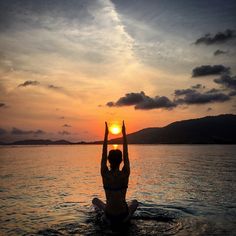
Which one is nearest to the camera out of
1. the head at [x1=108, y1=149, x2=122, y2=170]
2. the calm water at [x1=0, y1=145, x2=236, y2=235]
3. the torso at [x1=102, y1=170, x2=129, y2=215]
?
the head at [x1=108, y1=149, x2=122, y2=170]

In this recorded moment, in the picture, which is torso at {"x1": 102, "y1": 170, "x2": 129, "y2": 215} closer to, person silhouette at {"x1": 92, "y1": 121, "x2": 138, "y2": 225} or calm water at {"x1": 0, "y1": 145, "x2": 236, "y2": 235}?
person silhouette at {"x1": 92, "y1": 121, "x2": 138, "y2": 225}

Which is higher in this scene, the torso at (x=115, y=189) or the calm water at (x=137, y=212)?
the torso at (x=115, y=189)

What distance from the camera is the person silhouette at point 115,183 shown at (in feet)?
35.8

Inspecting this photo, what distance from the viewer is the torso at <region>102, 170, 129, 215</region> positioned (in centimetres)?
1109

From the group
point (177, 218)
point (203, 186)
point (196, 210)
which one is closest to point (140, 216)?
point (177, 218)

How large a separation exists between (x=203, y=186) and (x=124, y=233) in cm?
1819

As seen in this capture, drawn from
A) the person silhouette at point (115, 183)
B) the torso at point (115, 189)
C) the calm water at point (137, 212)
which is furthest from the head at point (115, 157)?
the calm water at point (137, 212)

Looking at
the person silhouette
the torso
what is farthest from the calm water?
the torso

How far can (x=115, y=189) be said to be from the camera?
1134 cm

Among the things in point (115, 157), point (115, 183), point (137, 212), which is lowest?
point (137, 212)

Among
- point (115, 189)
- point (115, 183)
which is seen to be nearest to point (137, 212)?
point (115, 189)

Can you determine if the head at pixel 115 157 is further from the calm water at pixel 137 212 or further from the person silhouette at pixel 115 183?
the calm water at pixel 137 212

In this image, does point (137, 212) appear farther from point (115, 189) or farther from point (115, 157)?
point (115, 157)

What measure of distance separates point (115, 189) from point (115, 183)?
0.28 meters
